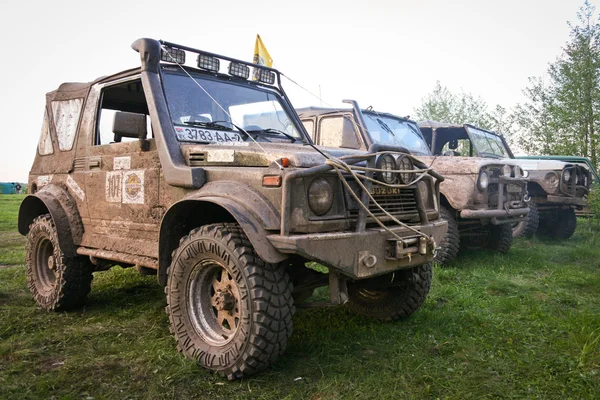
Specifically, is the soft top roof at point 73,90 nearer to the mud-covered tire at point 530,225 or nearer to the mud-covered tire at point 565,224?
the mud-covered tire at point 530,225

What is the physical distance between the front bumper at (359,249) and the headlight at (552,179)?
19.8 feet

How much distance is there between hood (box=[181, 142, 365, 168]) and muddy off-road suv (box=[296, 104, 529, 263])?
254 centimetres

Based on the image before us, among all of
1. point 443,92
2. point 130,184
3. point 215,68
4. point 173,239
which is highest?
point 443,92

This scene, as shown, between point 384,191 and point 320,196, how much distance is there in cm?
56

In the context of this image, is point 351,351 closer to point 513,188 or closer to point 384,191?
point 384,191

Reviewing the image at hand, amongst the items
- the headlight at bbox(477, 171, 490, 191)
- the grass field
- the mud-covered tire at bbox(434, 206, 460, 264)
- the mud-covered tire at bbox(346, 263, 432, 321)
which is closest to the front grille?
the mud-covered tire at bbox(346, 263, 432, 321)

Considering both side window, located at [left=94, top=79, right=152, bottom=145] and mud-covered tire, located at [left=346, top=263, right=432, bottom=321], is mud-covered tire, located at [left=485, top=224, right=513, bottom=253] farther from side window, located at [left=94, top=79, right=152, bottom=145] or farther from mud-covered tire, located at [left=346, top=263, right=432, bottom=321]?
side window, located at [left=94, top=79, right=152, bottom=145]

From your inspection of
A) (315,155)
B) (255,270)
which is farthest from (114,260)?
(315,155)

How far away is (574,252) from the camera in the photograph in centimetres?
730

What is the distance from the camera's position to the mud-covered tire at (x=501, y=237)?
708 cm

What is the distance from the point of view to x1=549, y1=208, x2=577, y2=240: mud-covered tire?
927 cm

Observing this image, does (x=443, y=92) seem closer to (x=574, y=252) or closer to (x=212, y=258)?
(x=574, y=252)

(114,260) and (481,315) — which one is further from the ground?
(114,260)

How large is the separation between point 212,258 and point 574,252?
6170mm
